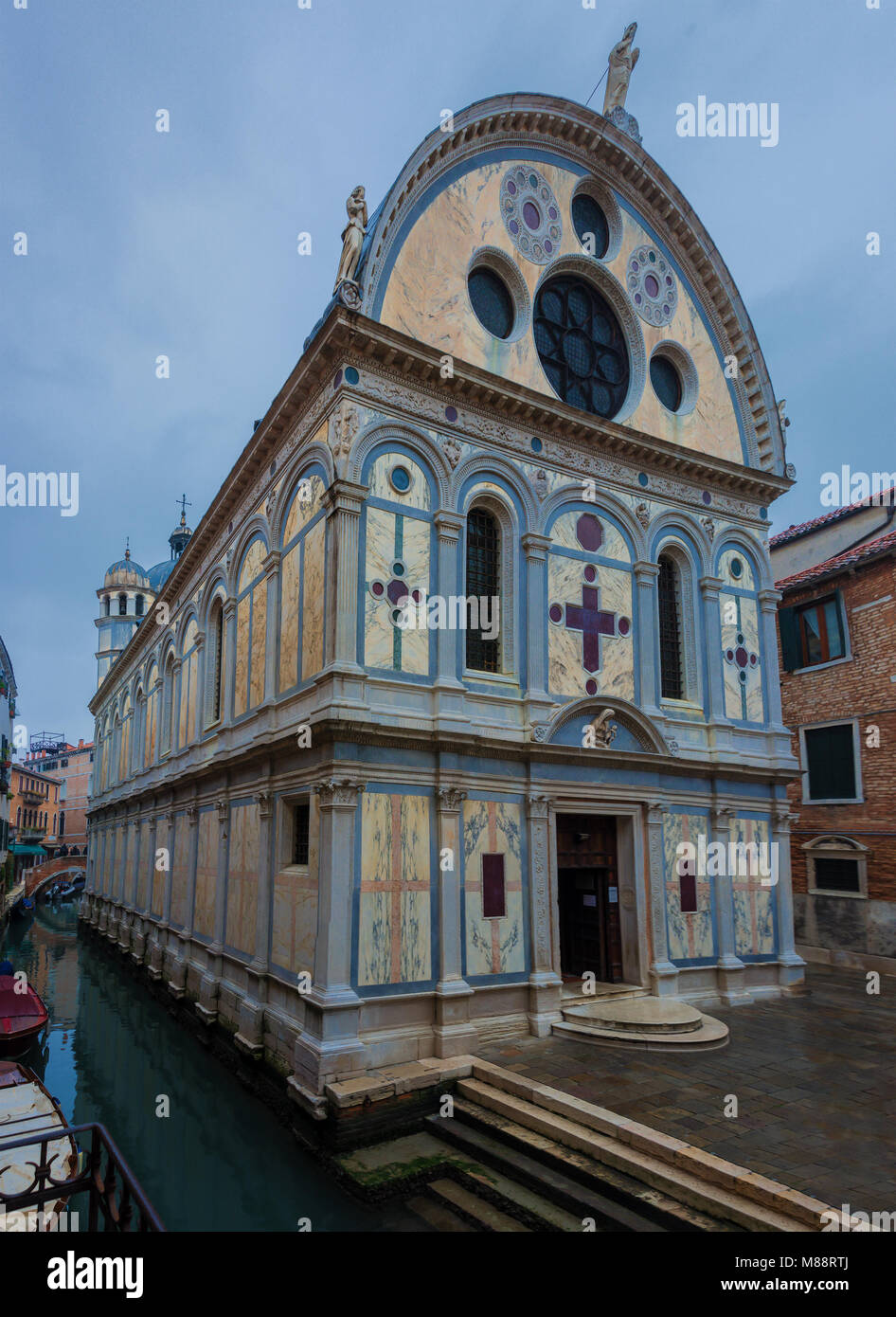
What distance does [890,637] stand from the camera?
18.5m

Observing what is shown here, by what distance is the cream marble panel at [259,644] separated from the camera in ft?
49.1

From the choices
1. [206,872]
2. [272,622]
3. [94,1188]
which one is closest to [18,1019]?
[206,872]

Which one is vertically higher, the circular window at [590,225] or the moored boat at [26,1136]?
the circular window at [590,225]

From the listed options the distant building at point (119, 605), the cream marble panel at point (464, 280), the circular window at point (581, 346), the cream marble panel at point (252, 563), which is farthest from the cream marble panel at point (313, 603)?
the distant building at point (119, 605)

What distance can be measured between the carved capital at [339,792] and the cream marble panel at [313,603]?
186cm

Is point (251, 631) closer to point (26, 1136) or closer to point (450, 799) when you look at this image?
point (450, 799)

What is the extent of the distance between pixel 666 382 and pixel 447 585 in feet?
25.8

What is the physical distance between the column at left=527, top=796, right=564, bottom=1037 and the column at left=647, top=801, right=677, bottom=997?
2.24 m

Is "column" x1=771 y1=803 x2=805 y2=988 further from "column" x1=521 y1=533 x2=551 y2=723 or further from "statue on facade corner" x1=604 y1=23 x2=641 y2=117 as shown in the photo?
"statue on facade corner" x1=604 y1=23 x2=641 y2=117

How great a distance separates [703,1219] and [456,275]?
1310 cm

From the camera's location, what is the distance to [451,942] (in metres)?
11.5

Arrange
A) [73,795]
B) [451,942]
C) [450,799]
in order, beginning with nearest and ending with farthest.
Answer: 1. [451,942]
2. [450,799]
3. [73,795]

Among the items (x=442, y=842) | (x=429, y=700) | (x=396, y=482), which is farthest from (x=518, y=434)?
(x=442, y=842)

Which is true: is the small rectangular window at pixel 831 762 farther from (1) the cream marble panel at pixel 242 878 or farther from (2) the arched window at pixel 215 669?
(2) the arched window at pixel 215 669
